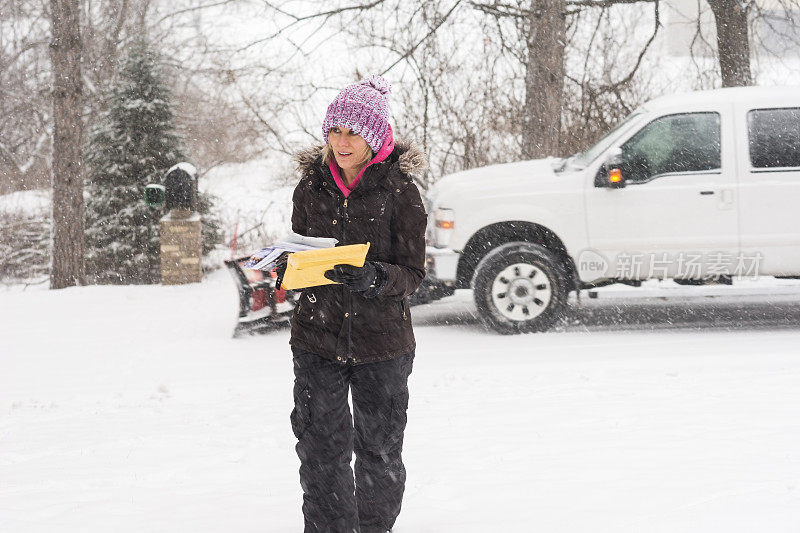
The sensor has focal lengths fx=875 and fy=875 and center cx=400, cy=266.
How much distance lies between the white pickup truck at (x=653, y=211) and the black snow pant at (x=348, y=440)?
4.68 metres

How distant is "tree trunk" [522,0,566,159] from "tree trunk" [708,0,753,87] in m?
2.63

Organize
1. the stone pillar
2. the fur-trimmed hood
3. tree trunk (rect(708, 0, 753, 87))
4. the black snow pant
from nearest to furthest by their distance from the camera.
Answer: the black snow pant, the fur-trimmed hood, the stone pillar, tree trunk (rect(708, 0, 753, 87))

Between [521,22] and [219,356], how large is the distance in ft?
27.6

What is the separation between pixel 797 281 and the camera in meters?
8.28

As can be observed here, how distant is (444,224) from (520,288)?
0.89 m

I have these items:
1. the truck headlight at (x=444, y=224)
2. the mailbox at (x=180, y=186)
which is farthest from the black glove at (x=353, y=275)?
the mailbox at (x=180, y=186)

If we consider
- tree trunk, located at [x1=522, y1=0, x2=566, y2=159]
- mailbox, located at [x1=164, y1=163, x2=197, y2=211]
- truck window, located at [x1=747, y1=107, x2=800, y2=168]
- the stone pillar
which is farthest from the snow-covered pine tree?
truck window, located at [x1=747, y1=107, x2=800, y2=168]

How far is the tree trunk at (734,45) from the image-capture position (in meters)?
12.6

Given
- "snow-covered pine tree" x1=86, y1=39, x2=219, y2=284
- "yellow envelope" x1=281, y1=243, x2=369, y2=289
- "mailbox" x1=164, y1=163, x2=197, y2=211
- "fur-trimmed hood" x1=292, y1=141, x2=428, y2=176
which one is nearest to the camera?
"yellow envelope" x1=281, y1=243, x2=369, y2=289

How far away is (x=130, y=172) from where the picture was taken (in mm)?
15586

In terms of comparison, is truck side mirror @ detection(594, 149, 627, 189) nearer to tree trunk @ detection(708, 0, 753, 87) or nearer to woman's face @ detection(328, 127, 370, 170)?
woman's face @ detection(328, 127, 370, 170)

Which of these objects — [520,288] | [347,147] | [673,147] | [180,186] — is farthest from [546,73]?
[347,147]

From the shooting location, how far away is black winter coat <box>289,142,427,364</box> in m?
2.96

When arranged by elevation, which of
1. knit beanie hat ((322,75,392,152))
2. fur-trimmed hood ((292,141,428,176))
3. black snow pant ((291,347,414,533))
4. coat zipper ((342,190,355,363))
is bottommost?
black snow pant ((291,347,414,533))
